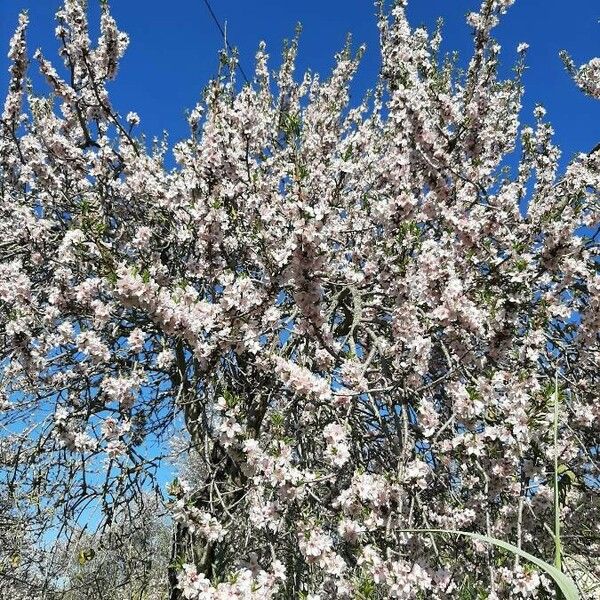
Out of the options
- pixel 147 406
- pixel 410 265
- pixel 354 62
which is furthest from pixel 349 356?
pixel 354 62

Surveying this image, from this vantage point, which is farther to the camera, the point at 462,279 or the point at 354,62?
the point at 354,62

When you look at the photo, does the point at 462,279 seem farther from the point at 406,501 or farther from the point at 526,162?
the point at 526,162

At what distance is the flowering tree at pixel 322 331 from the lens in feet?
9.27

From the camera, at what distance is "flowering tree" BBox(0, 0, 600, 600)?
2.82m

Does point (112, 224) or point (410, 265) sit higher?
point (112, 224)

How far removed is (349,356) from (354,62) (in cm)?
439

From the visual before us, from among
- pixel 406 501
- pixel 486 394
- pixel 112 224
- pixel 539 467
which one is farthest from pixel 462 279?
pixel 112 224

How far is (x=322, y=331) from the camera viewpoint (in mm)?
3252

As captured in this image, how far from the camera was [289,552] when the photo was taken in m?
3.75

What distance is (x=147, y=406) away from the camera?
4.27 m

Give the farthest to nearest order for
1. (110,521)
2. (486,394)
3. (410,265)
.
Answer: (110,521), (410,265), (486,394)

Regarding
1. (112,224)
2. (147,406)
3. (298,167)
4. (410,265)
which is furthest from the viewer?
(112,224)

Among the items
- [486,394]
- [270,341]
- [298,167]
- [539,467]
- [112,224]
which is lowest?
[539,467]

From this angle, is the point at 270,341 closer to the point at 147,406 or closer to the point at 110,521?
the point at 147,406
